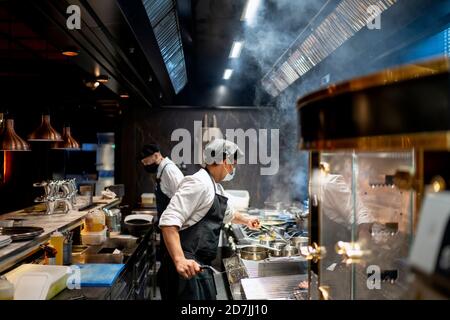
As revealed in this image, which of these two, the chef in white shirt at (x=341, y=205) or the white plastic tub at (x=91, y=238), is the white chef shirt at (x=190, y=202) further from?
the white plastic tub at (x=91, y=238)

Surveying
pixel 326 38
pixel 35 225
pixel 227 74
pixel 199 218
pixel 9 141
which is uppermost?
pixel 227 74

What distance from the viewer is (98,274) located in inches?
106

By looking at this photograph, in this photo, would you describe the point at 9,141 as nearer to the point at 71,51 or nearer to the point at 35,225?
the point at 35,225

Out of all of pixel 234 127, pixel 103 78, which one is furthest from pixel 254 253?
pixel 234 127

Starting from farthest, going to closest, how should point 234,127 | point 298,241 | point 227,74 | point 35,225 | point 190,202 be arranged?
point 234,127
point 227,74
point 298,241
point 35,225
point 190,202

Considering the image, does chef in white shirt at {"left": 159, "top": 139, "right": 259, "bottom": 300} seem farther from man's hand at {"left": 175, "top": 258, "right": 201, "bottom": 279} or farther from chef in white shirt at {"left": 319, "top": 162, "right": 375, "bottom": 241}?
chef in white shirt at {"left": 319, "top": 162, "right": 375, "bottom": 241}

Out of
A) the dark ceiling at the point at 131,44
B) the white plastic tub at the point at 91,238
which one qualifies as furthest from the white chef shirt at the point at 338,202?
the white plastic tub at the point at 91,238

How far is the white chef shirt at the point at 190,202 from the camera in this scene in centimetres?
260

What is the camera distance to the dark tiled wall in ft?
24.6

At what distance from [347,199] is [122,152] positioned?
649cm

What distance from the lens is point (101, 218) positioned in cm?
410

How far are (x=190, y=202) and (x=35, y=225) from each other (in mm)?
1575

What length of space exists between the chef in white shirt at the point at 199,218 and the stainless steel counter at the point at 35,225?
3.01ft
